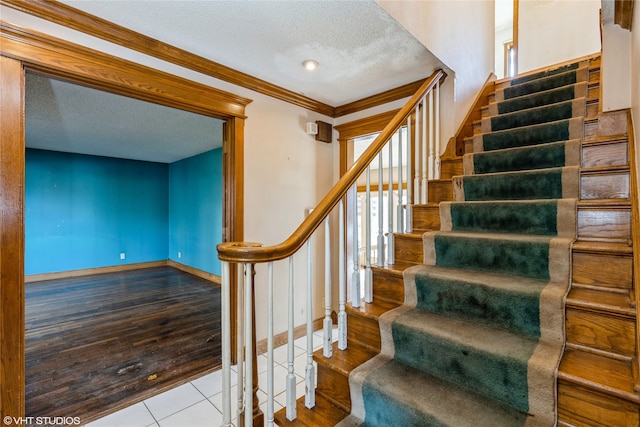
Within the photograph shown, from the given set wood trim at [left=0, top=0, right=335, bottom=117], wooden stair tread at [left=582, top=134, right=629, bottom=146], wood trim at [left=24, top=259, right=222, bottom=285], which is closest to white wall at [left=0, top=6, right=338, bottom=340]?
wood trim at [left=0, top=0, right=335, bottom=117]

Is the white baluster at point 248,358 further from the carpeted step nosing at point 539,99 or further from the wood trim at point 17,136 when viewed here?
the carpeted step nosing at point 539,99

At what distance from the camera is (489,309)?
1375 mm

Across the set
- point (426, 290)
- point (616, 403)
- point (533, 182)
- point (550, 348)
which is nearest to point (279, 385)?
point (426, 290)

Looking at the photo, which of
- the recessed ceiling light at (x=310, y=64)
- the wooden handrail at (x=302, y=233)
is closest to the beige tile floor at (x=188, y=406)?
the wooden handrail at (x=302, y=233)

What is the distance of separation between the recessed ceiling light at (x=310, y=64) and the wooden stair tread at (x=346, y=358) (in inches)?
82.7

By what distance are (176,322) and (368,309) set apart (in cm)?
287

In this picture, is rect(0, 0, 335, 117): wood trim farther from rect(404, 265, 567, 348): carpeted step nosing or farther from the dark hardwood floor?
the dark hardwood floor

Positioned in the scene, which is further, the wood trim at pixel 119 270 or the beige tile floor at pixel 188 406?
the wood trim at pixel 119 270

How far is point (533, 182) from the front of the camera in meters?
1.81

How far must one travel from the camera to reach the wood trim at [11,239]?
5.12 feet

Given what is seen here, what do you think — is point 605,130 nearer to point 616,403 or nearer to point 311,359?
point 616,403

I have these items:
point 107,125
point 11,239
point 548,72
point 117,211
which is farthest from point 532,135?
point 117,211

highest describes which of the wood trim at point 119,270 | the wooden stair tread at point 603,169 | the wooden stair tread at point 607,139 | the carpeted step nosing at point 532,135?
the carpeted step nosing at point 532,135

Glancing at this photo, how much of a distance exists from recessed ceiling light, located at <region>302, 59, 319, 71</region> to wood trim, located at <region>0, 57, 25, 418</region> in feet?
5.80
